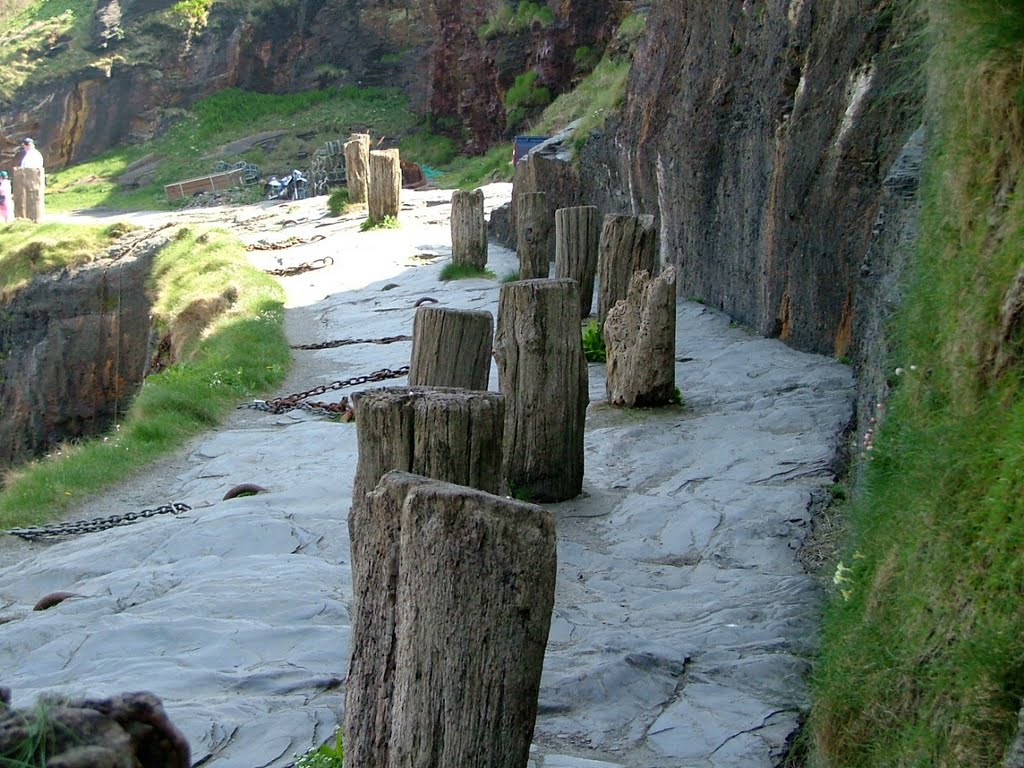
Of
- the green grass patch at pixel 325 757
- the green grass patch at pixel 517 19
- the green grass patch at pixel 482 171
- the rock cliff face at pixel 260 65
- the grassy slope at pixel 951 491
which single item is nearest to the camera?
the grassy slope at pixel 951 491

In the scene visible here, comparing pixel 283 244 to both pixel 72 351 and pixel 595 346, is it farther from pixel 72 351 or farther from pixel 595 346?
pixel 595 346

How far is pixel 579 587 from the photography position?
5.42 metres

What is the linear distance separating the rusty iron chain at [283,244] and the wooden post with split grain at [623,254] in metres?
11.2

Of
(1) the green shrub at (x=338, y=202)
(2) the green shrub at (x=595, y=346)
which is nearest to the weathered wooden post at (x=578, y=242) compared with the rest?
(2) the green shrub at (x=595, y=346)

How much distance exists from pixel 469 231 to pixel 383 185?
4886mm

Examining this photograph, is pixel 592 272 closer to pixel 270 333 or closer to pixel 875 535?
pixel 270 333

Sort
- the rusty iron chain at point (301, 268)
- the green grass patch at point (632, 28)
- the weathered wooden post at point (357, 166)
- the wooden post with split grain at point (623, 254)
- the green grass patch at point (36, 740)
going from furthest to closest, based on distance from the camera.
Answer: the weathered wooden post at point (357, 166) < the green grass patch at point (632, 28) < the rusty iron chain at point (301, 268) < the wooden post with split grain at point (623, 254) < the green grass patch at point (36, 740)

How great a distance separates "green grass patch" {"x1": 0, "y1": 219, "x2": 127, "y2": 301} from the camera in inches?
797

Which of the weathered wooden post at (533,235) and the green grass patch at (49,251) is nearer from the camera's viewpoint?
the weathered wooden post at (533,235)

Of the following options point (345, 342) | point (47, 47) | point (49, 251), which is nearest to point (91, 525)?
point (345, 342)

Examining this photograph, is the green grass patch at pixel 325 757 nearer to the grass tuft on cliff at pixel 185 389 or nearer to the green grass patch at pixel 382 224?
the grass tuft on cliff at pixel 185 389

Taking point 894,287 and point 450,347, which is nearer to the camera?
point 894,287

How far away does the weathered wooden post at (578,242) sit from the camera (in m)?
11.1

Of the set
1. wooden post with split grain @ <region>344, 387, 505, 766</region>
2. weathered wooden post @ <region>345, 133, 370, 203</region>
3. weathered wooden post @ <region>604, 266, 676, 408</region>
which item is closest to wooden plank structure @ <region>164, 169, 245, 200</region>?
weathered wooden post @ <region>345, 133, 370, 203</region>
